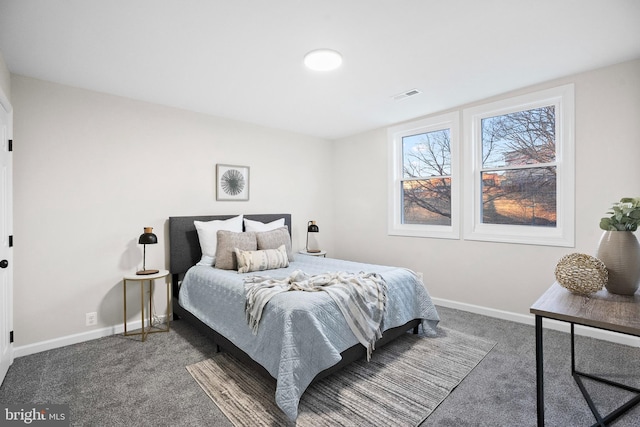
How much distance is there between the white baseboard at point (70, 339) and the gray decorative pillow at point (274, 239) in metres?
1.56

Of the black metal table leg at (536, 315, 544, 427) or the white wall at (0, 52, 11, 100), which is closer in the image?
the black metal table leg at (536, 315, 544, 427)

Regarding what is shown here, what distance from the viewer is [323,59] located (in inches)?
97.7

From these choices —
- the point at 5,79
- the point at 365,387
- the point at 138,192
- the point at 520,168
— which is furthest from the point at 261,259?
the point at 520,168

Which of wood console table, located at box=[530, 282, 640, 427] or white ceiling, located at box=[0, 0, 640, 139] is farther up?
white ceiling, located at box=[0, 0, 640, 139]

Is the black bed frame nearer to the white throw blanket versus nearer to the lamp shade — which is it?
the lamp shade

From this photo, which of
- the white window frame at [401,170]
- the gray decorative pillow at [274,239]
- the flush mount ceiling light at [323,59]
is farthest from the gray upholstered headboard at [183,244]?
the white window frame at [401,170]

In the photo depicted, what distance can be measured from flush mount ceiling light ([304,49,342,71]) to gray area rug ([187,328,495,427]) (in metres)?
2.40

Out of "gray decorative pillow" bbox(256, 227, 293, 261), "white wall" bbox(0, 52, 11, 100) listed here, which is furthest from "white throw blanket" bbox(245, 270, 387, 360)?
"white wall" bbox(0, 52, 11, 100)

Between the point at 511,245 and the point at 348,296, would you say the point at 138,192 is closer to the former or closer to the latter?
the point at 348,296

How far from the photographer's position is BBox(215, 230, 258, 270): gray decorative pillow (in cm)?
325

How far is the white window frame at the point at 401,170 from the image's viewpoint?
3777 mm

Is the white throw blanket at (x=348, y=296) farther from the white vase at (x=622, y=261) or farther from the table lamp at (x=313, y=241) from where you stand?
the table lamp at (x=313, y=241)

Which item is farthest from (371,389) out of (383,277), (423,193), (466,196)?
(423,193)

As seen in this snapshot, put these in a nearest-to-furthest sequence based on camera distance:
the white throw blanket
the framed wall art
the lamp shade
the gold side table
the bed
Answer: the bed, the white throw blanket, the gold side table, the lamp shade, the framed wall art
